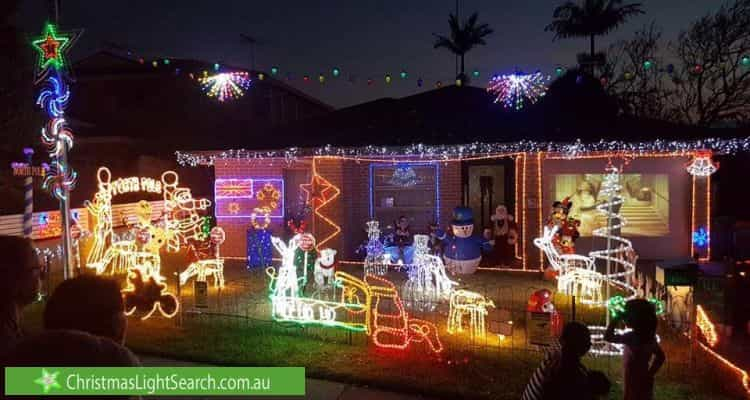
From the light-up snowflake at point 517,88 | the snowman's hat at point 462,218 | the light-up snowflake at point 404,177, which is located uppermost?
the light-up snowflake at point 517,88

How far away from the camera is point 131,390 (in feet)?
6.63

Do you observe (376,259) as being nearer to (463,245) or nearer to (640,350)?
(463,245)

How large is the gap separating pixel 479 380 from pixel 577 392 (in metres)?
2.47

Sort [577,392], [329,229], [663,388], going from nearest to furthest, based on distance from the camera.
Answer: [577,392]
[663,388]
[329,229]

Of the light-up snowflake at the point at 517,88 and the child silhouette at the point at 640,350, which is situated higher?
the light-up snowflake at the point at 517,88

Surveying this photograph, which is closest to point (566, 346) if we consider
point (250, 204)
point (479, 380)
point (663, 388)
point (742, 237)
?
point (479, 380)

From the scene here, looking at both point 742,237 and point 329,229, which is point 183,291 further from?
point 742,237

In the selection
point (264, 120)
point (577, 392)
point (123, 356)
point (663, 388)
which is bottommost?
point (663, 388)

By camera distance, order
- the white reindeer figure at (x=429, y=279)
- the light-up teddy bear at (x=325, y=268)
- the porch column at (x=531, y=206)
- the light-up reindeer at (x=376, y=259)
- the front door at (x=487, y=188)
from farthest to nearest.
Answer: the front door at (x=487, y=188) → the porch column at (x=531, y=206) → the light-up reindeer at (x=376, y=259) → the light-up teddy bear at (x=325, y=268) → the white reindeer figure at (x=429, y=279)

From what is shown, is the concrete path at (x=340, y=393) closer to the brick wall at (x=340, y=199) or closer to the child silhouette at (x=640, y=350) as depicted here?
the child silhouette at (x=640, y=350)

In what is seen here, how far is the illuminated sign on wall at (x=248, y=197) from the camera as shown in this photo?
48.1 feet

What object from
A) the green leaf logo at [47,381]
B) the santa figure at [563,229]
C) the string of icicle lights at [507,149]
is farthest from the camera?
the string of icicle lights at [507,149]

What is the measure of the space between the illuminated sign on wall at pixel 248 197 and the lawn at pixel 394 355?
5.56 m

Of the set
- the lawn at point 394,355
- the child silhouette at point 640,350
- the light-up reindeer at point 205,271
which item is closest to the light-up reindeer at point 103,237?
the light-up reindeer at point 205,271
